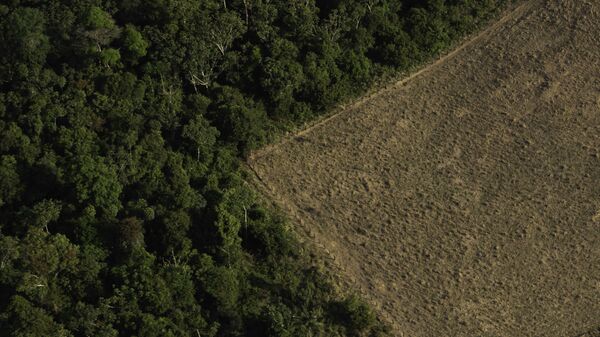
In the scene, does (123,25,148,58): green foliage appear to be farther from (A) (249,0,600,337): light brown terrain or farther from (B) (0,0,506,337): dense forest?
(A) (249,0,600,337): light brown terrain

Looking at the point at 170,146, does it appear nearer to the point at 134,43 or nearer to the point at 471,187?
the point at 134,43

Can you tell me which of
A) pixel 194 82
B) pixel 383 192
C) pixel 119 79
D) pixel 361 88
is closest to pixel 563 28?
pixel 361 88

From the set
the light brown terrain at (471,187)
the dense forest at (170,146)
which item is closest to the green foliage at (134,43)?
the dense forest at (170,146)

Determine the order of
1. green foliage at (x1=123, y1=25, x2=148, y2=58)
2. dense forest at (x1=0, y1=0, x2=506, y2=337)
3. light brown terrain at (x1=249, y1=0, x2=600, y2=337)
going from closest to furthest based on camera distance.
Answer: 1. dense forest at (x1=0, y1=0, x2=506, y2=337)
2. light brown terrain at (x1=249, y1=0, x2=600, y2=337)
3. green foliage at (x1=123, y1=25, x2=148, y2=58)

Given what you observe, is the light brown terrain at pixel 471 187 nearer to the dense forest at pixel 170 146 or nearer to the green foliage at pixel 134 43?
the dense forest at pixel 170 146

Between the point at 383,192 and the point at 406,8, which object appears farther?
the point at 406,8

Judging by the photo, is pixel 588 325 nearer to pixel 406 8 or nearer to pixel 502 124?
pixel 502 124

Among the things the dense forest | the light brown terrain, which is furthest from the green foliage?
the light brown terrain
